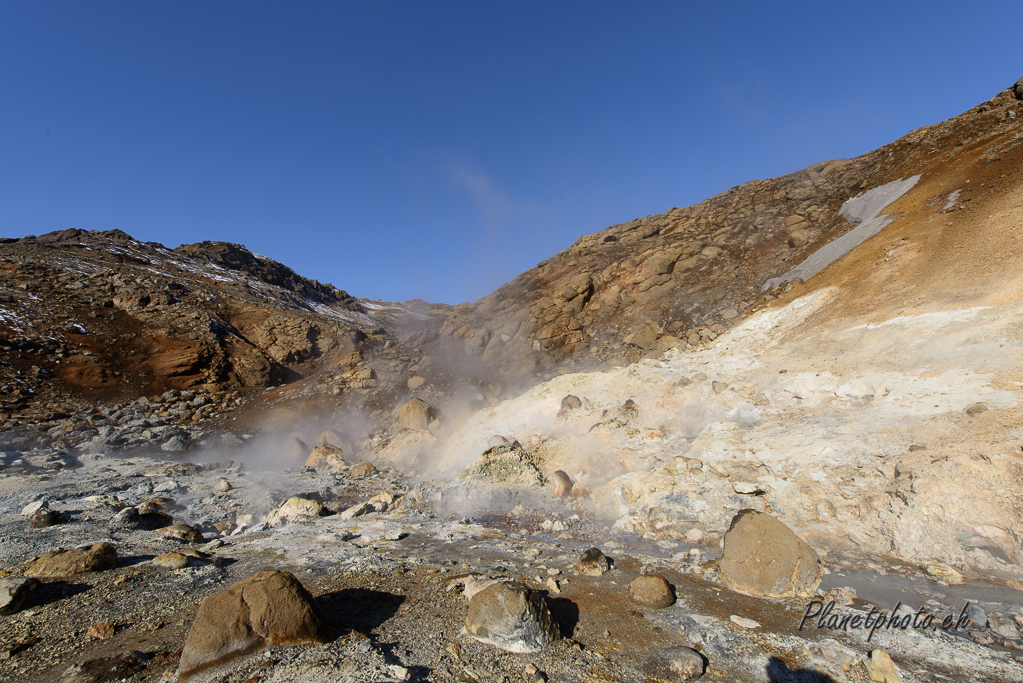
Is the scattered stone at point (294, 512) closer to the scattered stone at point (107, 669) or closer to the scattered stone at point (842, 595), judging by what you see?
the scattered stone at point (107, 669)

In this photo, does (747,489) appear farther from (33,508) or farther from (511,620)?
(33,508)

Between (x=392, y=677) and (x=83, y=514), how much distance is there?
6.89 metres

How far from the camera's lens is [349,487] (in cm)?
1037

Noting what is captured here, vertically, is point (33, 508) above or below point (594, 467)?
above

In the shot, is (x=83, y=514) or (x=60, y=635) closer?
(x=60, y=635)

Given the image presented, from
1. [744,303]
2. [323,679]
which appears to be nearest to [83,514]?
[323,679]

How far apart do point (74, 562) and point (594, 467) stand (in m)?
7.74

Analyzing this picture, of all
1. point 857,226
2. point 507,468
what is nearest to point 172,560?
point 507,468

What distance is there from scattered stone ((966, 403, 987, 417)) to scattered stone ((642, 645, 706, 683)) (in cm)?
608

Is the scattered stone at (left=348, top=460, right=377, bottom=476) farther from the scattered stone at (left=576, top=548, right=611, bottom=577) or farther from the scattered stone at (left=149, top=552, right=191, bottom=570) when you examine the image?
the scattered stone at (left=576, top=548, right=611, bottom=577)

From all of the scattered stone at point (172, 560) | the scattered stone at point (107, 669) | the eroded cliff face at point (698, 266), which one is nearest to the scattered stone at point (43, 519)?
the scattered stone at point (172, 560)

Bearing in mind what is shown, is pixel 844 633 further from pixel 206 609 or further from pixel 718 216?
pixel 718 216

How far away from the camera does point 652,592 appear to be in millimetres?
5000

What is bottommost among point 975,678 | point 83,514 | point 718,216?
point 975,678
